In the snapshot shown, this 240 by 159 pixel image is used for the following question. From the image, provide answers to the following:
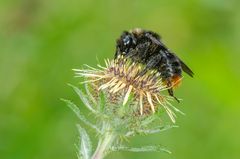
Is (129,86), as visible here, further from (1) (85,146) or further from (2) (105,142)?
(1) (85,146)

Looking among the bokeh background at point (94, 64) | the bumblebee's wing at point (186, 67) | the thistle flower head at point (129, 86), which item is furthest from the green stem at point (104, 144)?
the bokeh background at point (94, 64)

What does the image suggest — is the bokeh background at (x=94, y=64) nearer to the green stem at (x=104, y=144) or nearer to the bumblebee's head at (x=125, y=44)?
the bumblebee's head at (x=125, y=44)

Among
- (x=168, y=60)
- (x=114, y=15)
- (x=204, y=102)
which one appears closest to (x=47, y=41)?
(x=114, y=15)

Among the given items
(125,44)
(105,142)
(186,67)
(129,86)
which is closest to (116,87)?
(129,86)

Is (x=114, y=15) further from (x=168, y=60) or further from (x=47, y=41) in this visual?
(x=168, y=60)

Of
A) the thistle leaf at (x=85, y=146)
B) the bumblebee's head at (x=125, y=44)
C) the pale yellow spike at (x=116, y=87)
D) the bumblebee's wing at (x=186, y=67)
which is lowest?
the thistle leaf at (x=85, y=146)

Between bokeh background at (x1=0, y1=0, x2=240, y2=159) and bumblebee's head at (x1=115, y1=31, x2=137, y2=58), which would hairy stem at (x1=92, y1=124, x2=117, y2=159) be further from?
bokeh background at (x1=0, y1=0, x2=240, y2=159)
